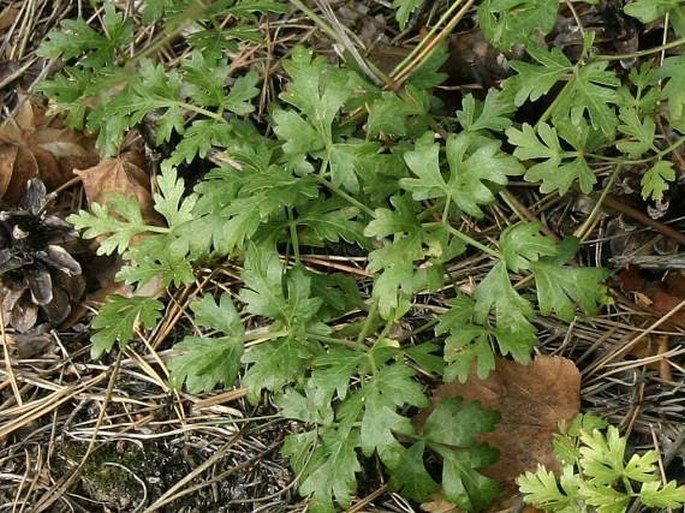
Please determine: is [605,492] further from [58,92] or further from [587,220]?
[58,92]

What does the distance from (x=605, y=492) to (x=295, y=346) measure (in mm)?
745

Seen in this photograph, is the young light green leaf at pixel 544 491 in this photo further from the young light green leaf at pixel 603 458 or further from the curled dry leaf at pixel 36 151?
the curled dry leaf at pixel 36 151

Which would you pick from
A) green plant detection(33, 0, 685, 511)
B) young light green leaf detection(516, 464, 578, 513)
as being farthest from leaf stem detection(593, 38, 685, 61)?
young light green leaf detection(516, 464, 578, 513)

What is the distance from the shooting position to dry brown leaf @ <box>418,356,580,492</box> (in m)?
2.38

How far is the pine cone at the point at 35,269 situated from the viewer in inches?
109

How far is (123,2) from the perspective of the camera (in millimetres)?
3180

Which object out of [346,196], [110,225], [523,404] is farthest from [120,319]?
[523,404]

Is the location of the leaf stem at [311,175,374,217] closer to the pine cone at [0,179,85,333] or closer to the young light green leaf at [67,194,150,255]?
the young light green leaf at [67,194,150,255]

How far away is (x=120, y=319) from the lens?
242cm

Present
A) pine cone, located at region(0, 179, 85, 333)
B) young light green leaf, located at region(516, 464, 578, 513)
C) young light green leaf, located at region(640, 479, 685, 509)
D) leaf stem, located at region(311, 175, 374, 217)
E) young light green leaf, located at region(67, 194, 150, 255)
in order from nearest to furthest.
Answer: young light green leaf, located at region(640, 479, 685, 509)
young light green leaf, located at region(516, 464, 578, 513)
leaf stem, located at region(311, 175, 374, 217)
young light green leaf, located at region(67, 194, 150, 255)
pine cone, located at region(0, 179, 85, 333)

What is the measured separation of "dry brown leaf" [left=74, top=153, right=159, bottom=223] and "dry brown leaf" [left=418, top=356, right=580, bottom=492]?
109 cm

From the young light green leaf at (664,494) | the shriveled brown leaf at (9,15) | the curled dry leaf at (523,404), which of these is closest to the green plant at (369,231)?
the curled dry leaf at (523,404)

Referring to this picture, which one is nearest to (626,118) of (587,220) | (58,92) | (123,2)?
(587,220)

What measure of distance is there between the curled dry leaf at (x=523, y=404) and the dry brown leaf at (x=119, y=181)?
1.09 m
